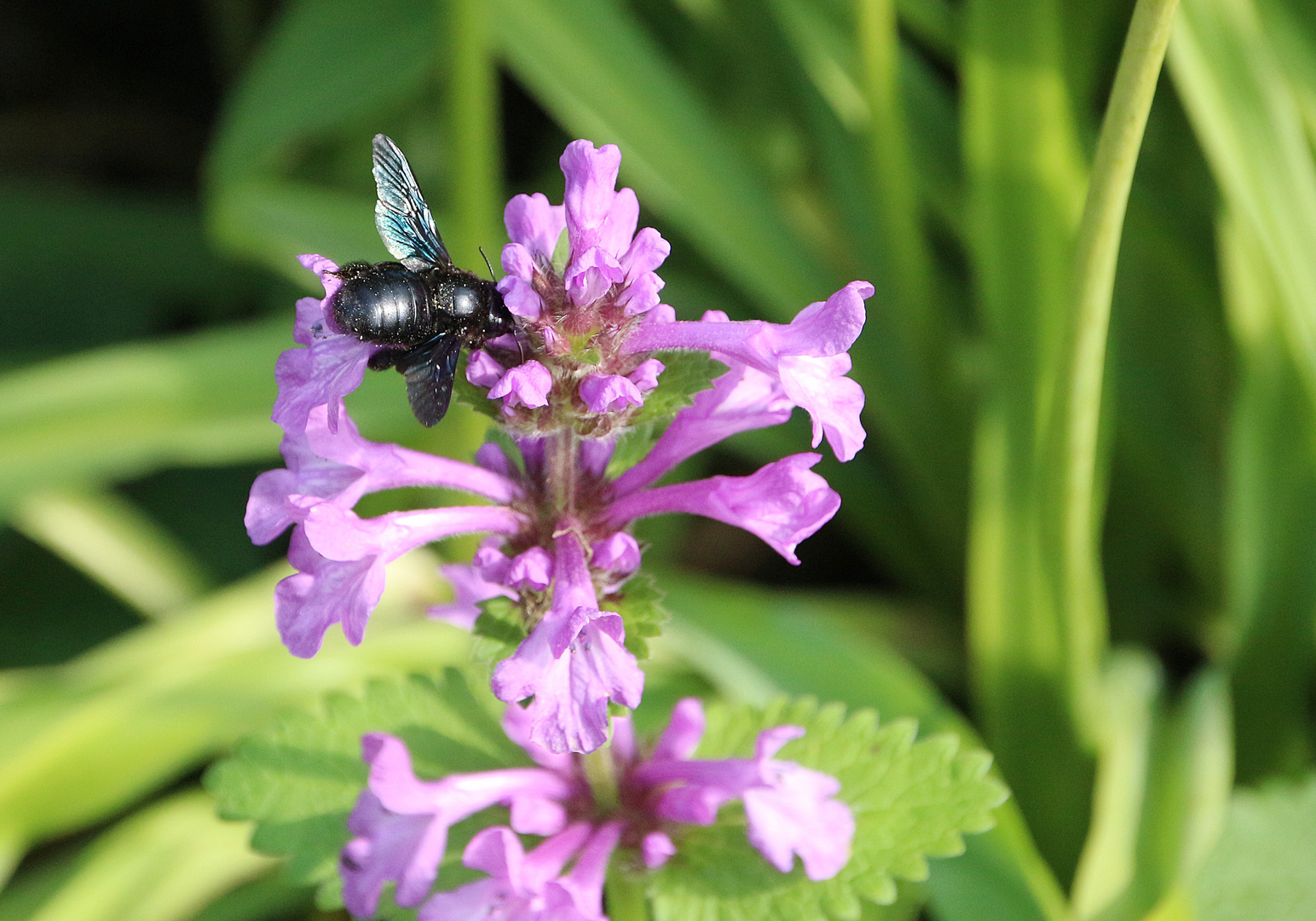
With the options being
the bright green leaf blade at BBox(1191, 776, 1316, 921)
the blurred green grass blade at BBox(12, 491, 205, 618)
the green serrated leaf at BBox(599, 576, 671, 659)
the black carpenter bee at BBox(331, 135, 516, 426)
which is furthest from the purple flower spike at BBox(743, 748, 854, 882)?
the blurred green grass blade at BBox(12, 491, 205, 618)

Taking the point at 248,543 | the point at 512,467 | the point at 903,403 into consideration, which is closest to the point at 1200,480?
the point at 903,403

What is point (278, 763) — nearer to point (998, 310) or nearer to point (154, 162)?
point (998, 310)

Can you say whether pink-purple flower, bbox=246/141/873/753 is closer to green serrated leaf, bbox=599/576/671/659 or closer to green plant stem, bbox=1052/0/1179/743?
green serrated leaf, bbox=599/576/671/659

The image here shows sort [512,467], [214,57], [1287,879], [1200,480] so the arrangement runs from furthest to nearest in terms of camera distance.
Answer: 1. [214,57]
2. [1200,480]
3. [1287,879]
4. [512,467]

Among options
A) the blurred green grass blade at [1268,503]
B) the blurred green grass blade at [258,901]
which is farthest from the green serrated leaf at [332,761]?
the blurred green grass blade at [1268,503]

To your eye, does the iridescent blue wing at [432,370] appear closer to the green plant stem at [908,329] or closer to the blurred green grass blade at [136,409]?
the green plant stem at [908,329]
